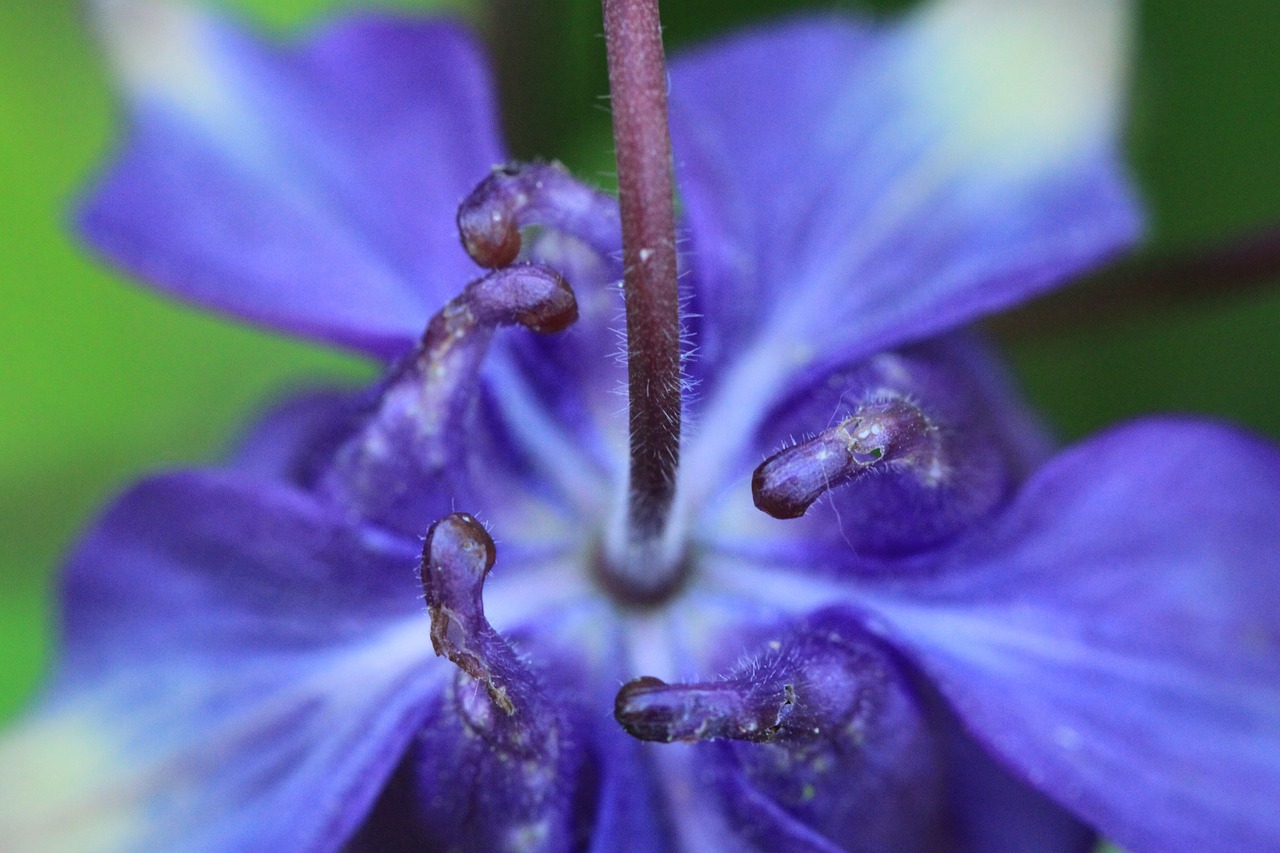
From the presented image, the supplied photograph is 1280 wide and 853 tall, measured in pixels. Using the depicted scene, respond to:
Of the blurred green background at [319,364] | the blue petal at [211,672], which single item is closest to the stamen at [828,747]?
the blue petal at [211,672]

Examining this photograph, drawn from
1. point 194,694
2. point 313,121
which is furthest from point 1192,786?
point 313,121

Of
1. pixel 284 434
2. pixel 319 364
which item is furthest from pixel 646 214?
pixel 319 364

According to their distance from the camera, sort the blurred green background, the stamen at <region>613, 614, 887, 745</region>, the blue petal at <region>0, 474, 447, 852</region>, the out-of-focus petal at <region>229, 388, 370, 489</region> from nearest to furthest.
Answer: the stamen at <region>613, 614, 887, 745</region> < the blue petal at <region>0, 474, 447, 852</region> < the out-of-focus petal at <region>229, 388, 370, 489</region> < the blurred green background

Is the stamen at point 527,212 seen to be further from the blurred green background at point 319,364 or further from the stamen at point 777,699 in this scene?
the blurred green background at point 319,364

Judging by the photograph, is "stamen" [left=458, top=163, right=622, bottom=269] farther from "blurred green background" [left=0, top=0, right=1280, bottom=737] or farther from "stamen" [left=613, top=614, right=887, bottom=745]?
"blurred green background" [left=0, top=0, right=1280, bottom=737]

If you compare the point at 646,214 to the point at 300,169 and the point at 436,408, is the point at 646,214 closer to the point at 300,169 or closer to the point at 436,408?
the point at 436,408

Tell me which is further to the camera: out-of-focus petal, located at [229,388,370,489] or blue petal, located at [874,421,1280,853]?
out-of-focus petal, located at [229,388,370,489]

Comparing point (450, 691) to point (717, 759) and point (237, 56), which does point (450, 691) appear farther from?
point (237, 56)

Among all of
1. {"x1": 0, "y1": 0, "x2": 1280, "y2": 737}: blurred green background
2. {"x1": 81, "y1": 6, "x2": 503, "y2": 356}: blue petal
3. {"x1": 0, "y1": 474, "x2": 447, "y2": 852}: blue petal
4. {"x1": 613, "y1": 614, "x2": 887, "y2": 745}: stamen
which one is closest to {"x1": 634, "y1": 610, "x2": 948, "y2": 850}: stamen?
{"x1": 613, "y1": 614, "x2": 887, "y2": 745}: stamen
